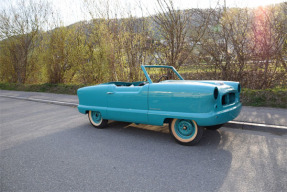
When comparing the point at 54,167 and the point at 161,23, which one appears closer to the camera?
the point at 54,167

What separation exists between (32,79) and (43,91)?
15.2ft

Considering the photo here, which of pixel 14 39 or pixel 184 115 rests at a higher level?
pixel 14 39

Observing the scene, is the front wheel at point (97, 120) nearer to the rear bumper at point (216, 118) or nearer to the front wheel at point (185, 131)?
the front wheel at point (185, 131)

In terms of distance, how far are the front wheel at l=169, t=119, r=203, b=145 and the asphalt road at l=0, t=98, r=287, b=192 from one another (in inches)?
4.8

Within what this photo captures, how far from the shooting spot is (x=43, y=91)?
1302cm

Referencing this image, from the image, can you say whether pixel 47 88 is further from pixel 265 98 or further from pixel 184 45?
pixel 265 98

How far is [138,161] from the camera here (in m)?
3.44

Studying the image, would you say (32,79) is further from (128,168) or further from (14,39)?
(128,168)

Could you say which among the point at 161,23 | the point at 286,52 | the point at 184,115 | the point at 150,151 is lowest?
the point at 150,151

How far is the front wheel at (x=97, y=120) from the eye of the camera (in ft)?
17.4

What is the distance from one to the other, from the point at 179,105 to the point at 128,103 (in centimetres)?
115

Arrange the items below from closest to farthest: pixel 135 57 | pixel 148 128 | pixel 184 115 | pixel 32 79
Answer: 1. pixel 184 115
2. pixel 148 128
3. pixel 135 57
4. pixel 32 79

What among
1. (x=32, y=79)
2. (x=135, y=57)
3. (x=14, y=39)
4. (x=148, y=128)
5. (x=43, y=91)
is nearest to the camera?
(x=148, y=128)

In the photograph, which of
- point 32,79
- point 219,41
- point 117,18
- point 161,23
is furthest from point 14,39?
point 219,41
